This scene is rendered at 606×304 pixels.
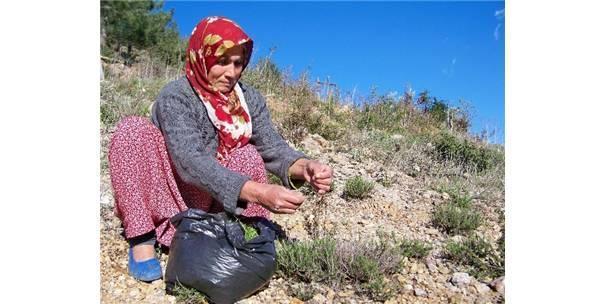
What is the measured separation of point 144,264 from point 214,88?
Answer: 82 cm

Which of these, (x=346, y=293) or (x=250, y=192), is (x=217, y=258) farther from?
(x=346, y=293)

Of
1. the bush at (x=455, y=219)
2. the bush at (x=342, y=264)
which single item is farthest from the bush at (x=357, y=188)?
the bush at (x=342, y=264)

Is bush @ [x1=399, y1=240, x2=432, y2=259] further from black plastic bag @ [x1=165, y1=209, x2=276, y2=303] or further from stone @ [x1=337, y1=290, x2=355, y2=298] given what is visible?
black plastic bag @ [x1=165, y1=209, x2=276, y2=303]

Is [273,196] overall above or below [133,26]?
below

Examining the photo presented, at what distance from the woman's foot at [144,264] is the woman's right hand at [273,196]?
604 millimetres

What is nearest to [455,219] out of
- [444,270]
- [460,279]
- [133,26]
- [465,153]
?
[444,270]

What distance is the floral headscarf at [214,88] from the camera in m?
2.19

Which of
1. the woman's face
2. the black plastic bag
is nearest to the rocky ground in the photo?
the black plastic bag

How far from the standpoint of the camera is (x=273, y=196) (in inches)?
75.9

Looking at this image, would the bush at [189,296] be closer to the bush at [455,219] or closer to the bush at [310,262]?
the bush at [310,262]

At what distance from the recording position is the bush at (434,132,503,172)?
12.1 ft

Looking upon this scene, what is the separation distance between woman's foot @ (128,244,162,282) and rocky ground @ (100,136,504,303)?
3 centimetres

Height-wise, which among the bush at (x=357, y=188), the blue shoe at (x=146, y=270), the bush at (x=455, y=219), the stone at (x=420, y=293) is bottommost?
the stone at (x=420, y=293)
